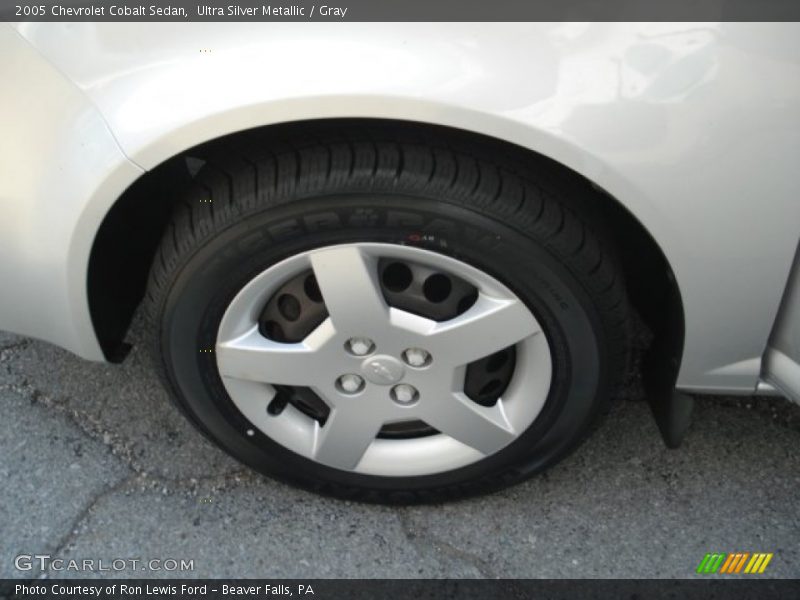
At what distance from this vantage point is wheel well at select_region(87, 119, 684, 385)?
149cm

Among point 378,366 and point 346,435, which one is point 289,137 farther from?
point 346,435

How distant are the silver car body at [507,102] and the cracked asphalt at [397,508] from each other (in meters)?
0.60

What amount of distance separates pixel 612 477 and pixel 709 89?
987 millimetres

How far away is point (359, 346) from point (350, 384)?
0.35 ft

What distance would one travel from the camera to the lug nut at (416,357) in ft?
5.29

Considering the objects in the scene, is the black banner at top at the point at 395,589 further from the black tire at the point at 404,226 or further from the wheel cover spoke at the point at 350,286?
the wheel cover spoke at the point at 350,286

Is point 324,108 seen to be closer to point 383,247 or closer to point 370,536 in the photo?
point 383,247

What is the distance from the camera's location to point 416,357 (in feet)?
5.32

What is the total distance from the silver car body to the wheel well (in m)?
0.11

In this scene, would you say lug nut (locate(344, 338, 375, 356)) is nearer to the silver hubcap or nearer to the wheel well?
the silver hubcap

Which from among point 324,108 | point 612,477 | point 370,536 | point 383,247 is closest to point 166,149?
point 324,108
